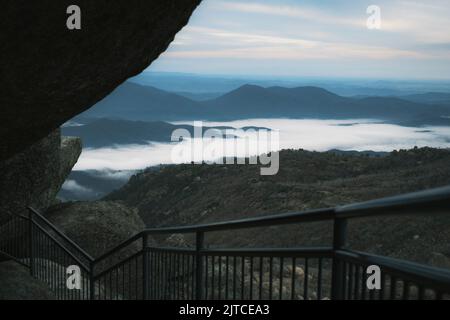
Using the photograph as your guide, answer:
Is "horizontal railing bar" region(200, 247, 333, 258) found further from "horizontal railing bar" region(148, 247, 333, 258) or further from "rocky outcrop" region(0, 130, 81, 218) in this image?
"rocky outcrop" region(0, 130, 81, 218)

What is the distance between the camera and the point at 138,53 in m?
8.07

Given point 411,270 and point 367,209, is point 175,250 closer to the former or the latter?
point 367,209

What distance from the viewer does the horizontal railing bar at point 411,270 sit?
2191mm

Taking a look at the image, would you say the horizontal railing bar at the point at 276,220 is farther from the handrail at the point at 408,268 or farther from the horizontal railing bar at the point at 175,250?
the horizontal railing bar at the point at 175,250

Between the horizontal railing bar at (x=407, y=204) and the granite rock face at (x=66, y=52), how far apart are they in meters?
4.68

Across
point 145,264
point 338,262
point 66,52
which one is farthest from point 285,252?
point 66,52

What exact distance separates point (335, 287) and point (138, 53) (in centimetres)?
576

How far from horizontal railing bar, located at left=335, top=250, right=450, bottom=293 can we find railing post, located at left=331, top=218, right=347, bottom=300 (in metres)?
0.14

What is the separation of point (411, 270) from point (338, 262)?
0.73m

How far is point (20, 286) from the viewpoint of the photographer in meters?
10.1

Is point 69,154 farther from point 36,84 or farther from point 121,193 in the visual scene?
point 121,193

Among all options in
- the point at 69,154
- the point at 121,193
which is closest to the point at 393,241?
the point at 69,154

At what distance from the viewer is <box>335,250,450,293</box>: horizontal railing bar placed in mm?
2191

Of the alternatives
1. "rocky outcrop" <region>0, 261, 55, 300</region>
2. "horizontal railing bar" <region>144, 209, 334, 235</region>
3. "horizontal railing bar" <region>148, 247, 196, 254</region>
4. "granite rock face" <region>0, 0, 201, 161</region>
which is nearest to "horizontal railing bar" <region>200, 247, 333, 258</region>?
"horizontal railing bar" <region>144, 209, 334, 235</region>
